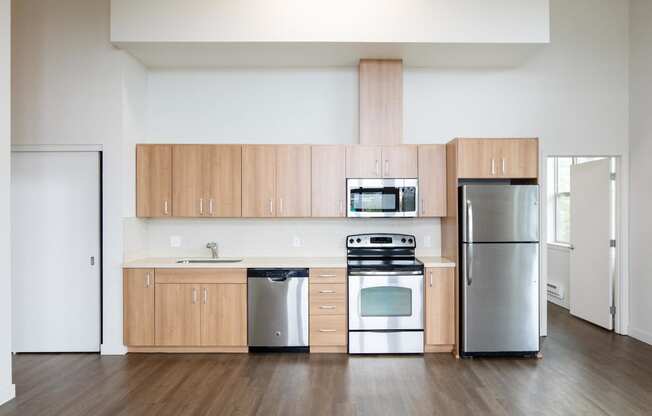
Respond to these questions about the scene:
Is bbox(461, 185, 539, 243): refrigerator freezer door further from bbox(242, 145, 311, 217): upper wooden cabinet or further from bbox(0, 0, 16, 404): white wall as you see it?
bbox(0, 0, 16, 404): white wall

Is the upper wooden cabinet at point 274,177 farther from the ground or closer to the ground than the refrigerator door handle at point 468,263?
farther from the ground

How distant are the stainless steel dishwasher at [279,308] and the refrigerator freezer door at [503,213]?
1.71 meters

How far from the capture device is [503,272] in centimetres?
385

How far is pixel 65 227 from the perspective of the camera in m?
4.09

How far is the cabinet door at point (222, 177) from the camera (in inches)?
168

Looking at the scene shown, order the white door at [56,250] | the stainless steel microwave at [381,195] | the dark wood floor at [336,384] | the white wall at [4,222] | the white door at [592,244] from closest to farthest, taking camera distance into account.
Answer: the dark wood floor at [336,384], the white wall at [4,222], the white door at [56,250], the stainless steel microwave at [381,195], the white door at [592,244]

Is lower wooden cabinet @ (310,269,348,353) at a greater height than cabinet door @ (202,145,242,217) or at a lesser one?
lesser

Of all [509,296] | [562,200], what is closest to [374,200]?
[509,296]

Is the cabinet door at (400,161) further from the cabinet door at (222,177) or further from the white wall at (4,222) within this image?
the white wall at (4,222)

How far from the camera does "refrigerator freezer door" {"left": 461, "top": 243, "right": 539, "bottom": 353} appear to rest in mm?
3852

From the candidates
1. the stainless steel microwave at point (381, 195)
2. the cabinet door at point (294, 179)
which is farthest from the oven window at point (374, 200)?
the cabinet door at point (294, 179)

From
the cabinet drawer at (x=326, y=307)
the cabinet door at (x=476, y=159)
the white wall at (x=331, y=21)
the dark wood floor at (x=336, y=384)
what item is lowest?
the dark wood floor at (x=336, y=384)

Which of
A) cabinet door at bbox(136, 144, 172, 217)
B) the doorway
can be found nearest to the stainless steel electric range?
cabinet door at bbox(136, 144, 172, 217)

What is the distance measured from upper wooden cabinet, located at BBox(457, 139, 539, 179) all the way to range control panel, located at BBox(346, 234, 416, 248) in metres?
0.97
